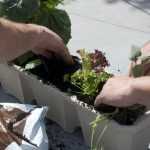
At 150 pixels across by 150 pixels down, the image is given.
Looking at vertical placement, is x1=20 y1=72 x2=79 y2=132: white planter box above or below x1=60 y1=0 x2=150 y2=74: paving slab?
above

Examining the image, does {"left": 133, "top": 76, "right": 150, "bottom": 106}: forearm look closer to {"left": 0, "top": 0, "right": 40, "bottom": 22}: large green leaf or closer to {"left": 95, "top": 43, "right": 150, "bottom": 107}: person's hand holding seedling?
{"left": 95, "top": 43, "right": 150, "bottom": 107}: person's hand holding seedling

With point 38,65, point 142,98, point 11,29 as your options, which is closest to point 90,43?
point 38,65

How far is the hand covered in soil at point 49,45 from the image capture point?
200 cm

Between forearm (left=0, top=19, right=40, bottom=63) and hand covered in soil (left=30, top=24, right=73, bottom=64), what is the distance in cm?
3

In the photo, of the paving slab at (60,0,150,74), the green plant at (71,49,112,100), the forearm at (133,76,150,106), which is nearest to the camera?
the forearm at (133,76,150,106)

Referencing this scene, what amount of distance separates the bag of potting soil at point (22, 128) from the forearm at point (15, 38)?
0.73 ft

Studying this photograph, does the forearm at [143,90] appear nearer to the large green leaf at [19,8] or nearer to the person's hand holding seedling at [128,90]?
the person's hand holding seedling at [128,90]

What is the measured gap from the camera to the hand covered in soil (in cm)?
200

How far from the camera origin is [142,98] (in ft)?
5.59

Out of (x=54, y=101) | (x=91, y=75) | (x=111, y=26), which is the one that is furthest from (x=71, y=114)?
(x=111, y=26)

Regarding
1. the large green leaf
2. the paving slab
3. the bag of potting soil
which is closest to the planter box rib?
the bag of potting soil

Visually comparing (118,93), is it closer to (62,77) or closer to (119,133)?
(119,133)

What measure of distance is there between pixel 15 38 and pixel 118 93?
1.61ft

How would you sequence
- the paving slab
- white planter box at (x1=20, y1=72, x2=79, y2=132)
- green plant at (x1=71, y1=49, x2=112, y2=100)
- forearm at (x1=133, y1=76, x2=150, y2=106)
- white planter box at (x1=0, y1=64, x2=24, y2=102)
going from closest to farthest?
forearm at (x1=133, y1=76, x2=150, y2=106)
green plant at (x1=71, y1=49, x2=112, y2=100)
white planter box at (x1=20, y1=72, x2=79, y2=132)
white planter box at (x1=0, y1=64, x2=24, y2=102)
the paving slab
